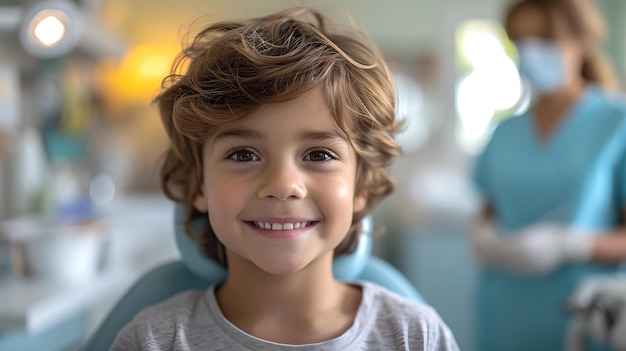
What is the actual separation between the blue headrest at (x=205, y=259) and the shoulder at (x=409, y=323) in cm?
8

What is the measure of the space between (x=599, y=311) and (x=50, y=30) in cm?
123

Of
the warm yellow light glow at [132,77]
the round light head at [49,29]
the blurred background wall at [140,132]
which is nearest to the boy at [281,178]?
the blurred background wall at [140,132]

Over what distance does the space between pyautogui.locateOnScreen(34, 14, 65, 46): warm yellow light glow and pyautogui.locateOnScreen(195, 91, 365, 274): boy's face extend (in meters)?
0.59

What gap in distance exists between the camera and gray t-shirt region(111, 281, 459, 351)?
2.67ft

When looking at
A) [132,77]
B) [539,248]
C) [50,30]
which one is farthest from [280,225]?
[132,77]

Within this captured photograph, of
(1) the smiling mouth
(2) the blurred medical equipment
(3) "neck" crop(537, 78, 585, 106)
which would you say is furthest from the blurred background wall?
(2) the blurred medical equipment

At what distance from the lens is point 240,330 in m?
0.82

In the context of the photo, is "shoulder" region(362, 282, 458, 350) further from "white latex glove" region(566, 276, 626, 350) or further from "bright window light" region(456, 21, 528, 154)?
"bright window light" region(456, 21, 528, 154)

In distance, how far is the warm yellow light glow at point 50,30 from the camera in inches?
47.1

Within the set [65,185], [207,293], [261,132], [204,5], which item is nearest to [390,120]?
[261,132]

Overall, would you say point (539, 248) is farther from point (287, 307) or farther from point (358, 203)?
point (287, 307)

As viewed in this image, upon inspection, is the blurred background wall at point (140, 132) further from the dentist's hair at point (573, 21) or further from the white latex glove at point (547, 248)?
the white latex glove at point (547, 248)

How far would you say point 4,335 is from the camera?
133cm

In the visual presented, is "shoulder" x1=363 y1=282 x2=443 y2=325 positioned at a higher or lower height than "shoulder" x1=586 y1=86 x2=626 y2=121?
lower
